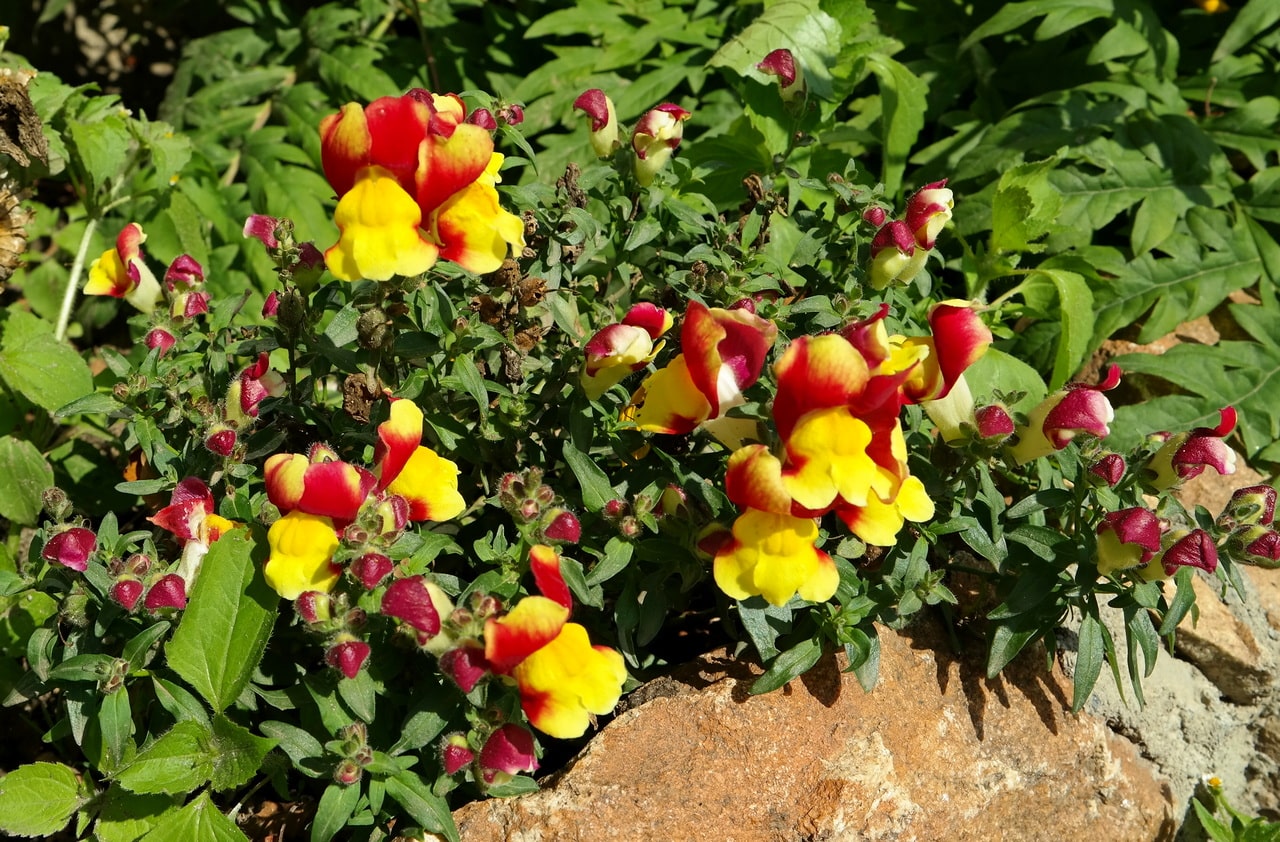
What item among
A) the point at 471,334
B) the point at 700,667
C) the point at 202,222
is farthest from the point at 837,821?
the point at 202,222

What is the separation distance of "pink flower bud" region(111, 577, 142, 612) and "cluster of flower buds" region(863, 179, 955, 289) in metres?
1.30

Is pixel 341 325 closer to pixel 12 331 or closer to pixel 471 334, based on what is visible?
pixel 471 334

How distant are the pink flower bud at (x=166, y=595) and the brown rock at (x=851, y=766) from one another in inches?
21.9

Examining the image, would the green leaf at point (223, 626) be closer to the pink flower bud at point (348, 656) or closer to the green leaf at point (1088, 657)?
the pink flower bud at point (348, 656)

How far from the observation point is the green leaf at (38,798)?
1.78m

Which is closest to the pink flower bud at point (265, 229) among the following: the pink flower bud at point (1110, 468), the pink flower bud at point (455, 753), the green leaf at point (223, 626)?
the green leaf at point (223, 626)

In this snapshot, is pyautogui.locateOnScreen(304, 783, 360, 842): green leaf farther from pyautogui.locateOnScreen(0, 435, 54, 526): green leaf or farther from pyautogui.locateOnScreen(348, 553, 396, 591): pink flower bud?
pyautogui.locateOnScreen(0, 435, 54, 526): green leaf

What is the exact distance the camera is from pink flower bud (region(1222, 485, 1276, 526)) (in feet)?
5.60

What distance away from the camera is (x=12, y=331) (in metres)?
2.62

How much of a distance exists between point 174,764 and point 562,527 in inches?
27.7

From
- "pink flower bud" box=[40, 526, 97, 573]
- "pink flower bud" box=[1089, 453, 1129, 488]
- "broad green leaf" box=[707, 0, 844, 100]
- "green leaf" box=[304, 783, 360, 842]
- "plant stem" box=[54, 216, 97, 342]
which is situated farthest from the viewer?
"plant stem" box=[54, 216, 97, 342]

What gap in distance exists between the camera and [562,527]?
1587 mm

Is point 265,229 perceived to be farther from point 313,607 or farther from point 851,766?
point 851,766

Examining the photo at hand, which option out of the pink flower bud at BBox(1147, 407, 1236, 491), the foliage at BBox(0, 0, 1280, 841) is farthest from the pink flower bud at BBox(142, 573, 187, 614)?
the pink flower bud at BBox(1147, 407, 1236, 491)
